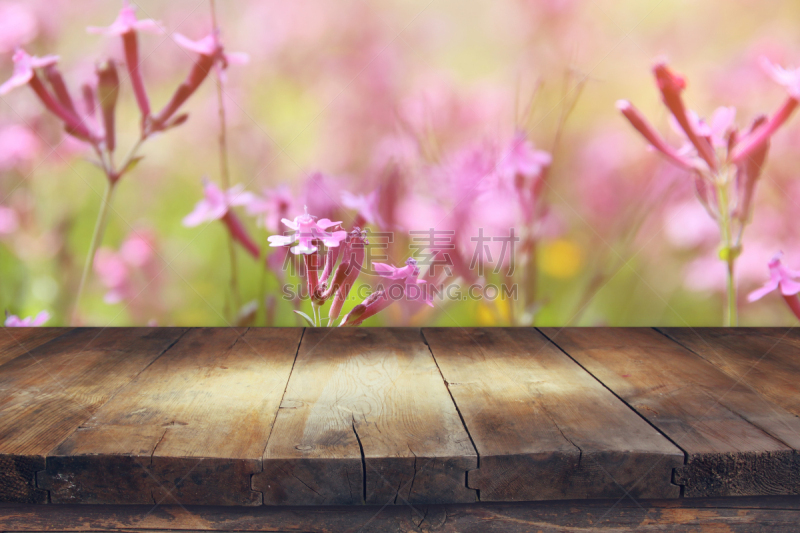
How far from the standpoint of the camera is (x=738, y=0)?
52.1 inches

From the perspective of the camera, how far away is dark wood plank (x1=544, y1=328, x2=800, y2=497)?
2.19 feet

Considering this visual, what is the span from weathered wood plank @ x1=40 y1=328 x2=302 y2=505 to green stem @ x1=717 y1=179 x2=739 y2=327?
3.64 feet

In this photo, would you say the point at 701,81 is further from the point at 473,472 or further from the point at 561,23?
the point at 473,472

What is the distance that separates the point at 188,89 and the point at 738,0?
131 centimetres

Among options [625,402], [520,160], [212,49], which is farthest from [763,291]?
[212,49]

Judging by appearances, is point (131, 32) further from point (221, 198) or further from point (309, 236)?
point (309, 236)

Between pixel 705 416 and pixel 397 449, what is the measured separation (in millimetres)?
441

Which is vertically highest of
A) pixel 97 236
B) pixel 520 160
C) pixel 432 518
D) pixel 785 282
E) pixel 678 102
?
pixel 678 102

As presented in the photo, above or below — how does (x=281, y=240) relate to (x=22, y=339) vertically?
above

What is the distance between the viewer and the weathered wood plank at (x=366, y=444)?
0.64 metres

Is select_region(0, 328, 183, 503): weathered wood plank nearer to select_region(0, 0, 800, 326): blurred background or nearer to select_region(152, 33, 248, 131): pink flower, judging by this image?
select_region(0, 0, 800, 326): blurred background

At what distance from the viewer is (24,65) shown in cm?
128

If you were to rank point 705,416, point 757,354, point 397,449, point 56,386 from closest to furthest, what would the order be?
point 397,449 → point 705,416 → point 56,386 → point 757,354

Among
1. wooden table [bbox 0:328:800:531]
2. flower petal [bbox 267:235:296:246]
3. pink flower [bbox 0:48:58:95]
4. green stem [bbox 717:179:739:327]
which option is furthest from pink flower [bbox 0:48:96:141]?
green stem [bbox 717:179:739:327]
